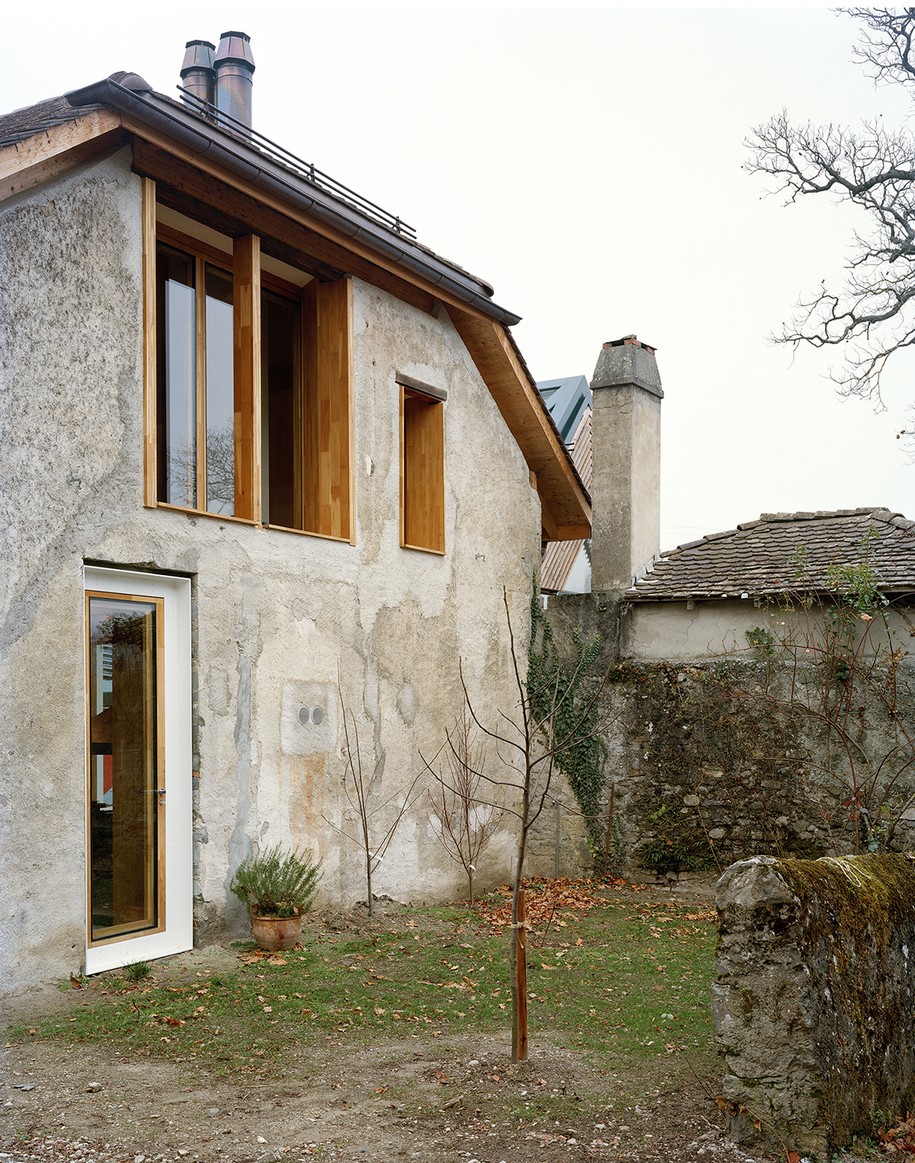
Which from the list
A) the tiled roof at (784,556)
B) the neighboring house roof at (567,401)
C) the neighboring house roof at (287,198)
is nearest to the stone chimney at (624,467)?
the tiled roof at (784,556)

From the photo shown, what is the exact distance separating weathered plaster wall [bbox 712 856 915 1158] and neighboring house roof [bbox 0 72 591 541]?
5.76m

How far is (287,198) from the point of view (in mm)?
Answer: 8578

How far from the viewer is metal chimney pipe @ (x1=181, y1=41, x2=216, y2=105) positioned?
12.0 metres

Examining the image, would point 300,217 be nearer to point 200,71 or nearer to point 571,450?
point 200,71

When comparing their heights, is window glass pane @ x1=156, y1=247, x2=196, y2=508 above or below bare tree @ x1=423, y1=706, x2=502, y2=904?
above

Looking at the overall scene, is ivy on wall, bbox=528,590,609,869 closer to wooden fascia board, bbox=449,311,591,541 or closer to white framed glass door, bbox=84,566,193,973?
wooden fascia board, bbox=449,311,591,541

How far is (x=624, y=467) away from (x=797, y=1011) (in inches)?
337

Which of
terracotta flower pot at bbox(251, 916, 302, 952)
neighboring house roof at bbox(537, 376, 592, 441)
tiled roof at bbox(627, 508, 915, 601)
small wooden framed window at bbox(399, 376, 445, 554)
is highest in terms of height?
neighboring house roof at bbox(537, 376, 592, 441)

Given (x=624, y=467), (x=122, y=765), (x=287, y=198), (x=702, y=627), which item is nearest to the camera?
(x=122, y=765)

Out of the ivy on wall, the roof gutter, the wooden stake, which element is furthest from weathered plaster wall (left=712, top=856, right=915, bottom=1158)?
the ivy on wall

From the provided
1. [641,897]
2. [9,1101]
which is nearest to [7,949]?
[9,1101]

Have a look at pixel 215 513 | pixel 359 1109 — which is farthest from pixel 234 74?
pixel 359 1109

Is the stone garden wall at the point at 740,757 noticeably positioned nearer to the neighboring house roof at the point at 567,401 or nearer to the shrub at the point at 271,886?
the shrub at the point at 271,886

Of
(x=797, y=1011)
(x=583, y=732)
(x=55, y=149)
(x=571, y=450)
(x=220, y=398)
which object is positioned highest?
(x=571, y=450)
